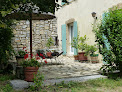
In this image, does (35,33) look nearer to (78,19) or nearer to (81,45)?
(78,19)

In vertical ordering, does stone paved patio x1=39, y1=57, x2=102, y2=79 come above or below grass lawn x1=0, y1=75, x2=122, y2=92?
above

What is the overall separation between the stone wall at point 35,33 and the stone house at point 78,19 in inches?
33.0

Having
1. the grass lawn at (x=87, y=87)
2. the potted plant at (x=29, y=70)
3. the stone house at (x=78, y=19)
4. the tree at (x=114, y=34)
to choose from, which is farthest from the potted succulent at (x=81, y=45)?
the potted plant at (x=29, y=70)

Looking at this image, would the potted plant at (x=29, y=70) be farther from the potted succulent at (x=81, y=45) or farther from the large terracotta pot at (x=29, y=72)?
the potted succulent at (x=81, y=45)

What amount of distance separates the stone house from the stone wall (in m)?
0.84

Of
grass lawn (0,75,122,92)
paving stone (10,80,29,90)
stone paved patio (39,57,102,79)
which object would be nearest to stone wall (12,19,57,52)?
stone paved patio (39,57,102,79)

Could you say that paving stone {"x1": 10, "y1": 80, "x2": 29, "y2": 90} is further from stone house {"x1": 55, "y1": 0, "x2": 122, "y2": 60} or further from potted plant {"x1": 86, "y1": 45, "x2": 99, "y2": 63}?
potted plant {"x1": 86, "y1": 45, "x2": 99, "y2": 63}

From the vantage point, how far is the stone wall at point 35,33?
1024 centimetres

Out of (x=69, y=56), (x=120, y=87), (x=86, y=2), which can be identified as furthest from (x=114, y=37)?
(x=69, y=56)

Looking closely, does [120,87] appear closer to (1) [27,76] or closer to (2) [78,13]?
(1) [27,76]

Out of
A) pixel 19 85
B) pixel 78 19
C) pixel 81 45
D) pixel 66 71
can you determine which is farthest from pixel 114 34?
pixel 78 19

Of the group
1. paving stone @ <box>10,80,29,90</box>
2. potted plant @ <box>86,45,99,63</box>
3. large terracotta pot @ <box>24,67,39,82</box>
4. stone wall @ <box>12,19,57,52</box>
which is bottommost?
paving stone @ <box>10,80,29,90</box>

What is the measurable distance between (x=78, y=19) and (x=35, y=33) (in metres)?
2.94

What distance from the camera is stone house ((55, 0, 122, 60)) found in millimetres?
7558
